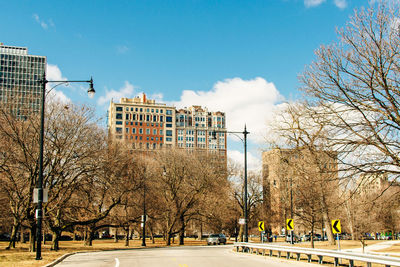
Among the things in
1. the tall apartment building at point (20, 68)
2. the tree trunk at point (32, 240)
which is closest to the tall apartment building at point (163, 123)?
the tall apartment building at point (20, 68)

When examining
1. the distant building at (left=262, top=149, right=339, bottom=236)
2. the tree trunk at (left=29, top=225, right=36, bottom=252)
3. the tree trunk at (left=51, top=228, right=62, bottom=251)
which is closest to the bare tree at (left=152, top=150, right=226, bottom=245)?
the distant building at (left=262, top=149, right=339, bottom=236)

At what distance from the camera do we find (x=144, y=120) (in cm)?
17100

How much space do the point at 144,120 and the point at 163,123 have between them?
335 inches

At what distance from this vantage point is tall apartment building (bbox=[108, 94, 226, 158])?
6635 inches

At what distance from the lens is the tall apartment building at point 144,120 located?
6609 inches

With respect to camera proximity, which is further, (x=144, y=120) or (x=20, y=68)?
(x=20, y=68)

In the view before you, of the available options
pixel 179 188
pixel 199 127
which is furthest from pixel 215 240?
pixel 199 127

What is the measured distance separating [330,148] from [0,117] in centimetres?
2288

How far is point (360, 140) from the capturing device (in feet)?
59.6

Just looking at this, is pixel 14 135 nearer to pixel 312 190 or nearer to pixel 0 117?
pixel 0 117

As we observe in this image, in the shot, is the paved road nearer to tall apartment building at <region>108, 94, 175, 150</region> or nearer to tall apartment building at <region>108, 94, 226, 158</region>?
tall apartment building at <region>108, 94, 226, 158</region>

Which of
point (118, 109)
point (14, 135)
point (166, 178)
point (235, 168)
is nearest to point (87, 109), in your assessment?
point (14, 135)

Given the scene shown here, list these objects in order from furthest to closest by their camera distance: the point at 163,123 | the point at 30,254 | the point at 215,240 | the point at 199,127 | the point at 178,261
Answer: the point at 199,127
the point at 163,123
the point at 215,240
the point at 30,254
the point at 178,261

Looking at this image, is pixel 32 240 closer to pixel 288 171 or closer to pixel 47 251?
pixel 47 251
